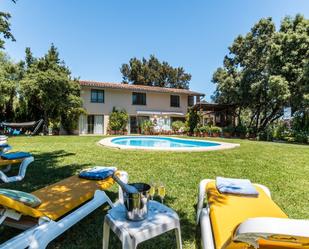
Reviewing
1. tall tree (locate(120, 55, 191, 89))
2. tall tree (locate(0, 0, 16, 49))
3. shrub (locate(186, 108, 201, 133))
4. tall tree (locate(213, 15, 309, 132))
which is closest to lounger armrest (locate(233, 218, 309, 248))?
tall tree (locate(0, 0, 16, 49))

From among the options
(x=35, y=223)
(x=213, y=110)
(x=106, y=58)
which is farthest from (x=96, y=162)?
(x=106, y=58)

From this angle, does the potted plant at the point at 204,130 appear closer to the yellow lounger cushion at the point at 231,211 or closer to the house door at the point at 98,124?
the house door at the point at 98,124

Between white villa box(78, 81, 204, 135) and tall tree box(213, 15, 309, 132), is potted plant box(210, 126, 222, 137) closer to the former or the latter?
tall tree box(213, 15, 309, 132)

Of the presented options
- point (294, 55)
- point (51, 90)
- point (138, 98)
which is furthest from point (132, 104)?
point (294, 55)

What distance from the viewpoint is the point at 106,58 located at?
103ft

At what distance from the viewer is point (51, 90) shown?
19891 millimetres

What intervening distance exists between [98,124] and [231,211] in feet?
74.3

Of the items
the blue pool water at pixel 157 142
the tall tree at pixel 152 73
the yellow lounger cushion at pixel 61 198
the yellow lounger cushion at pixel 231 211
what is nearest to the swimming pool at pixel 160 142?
the blue pool water at pixel 157 142

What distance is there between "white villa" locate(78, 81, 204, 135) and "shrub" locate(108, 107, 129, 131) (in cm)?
64

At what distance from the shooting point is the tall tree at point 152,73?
4150 cm

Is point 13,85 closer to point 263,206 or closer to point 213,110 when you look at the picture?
point 213,110

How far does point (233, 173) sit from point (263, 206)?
3796 millimetres

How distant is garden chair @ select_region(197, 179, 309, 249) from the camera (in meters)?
1.30

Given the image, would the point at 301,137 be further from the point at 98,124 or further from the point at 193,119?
the point at 98,124
